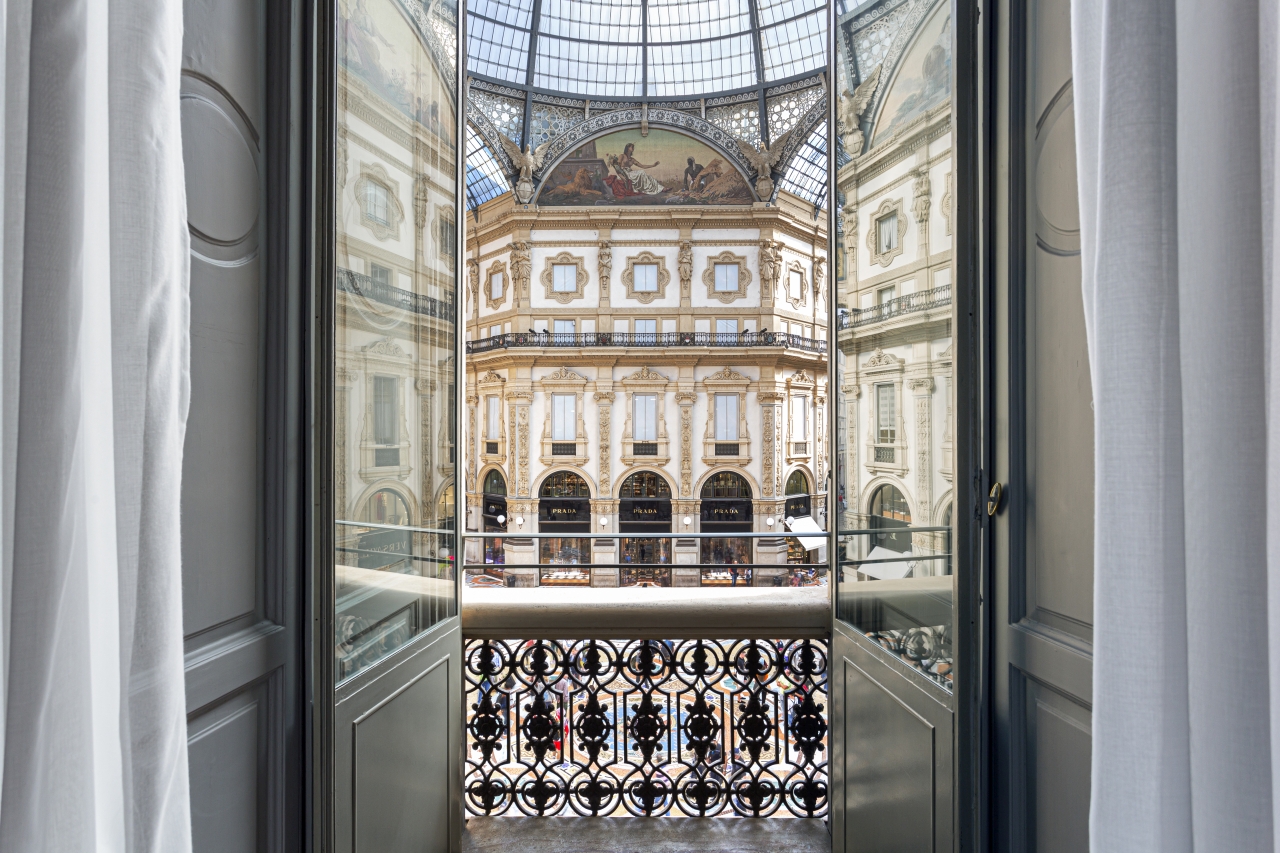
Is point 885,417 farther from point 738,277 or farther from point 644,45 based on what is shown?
point 644,45

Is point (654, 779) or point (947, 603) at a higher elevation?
point (947, 603)

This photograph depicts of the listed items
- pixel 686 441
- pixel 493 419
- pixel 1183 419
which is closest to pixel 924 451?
pixel 1183 419

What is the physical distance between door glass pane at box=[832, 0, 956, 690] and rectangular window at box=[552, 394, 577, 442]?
45.3 feet

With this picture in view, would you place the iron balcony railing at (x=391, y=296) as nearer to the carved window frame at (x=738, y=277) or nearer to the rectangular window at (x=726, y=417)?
the rectangular window at (x=726, y=417)

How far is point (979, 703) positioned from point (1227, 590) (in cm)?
72

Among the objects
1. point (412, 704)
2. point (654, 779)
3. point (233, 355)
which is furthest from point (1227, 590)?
point (654, 779)

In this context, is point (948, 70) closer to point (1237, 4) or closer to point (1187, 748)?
point (1237, 4)

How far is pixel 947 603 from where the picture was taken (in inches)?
50.3

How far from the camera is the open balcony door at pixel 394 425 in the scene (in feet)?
4.15

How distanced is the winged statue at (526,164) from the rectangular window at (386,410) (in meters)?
14.4

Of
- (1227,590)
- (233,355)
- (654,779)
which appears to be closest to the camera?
(1227,590)

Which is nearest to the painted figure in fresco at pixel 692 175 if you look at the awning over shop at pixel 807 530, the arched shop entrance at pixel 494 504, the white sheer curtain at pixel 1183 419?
the arched shop entrance at pixel 494 504

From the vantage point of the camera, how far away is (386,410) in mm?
1443

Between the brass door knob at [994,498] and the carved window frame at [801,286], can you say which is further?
the carved window frame at [801,286]
